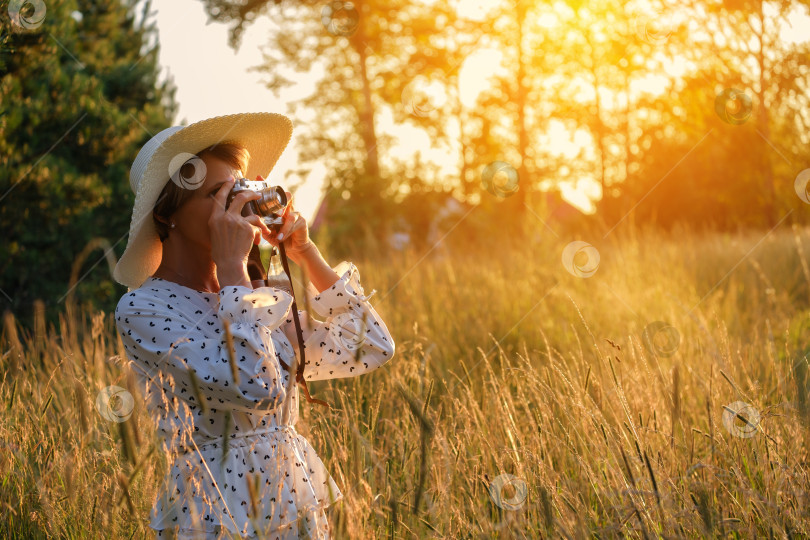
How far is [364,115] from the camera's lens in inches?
631

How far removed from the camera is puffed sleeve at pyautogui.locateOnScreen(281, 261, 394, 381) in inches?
Result: 84.4

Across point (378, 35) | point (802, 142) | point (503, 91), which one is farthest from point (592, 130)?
point (378, 35)

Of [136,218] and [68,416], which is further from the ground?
[136,218]

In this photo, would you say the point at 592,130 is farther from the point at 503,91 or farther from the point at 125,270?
the point at 125,270

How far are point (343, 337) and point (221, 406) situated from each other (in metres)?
0.48

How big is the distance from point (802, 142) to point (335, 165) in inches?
450

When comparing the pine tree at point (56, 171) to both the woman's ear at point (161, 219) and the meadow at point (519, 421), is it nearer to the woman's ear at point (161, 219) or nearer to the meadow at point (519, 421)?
the meadow at point (519, 421)

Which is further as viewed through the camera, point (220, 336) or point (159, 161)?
point (159, 161)

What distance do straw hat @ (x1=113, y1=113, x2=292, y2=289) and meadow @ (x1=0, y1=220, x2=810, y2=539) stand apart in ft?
1.26
